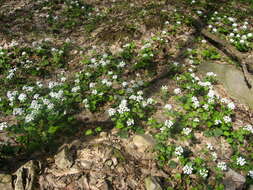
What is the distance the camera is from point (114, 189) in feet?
11.6

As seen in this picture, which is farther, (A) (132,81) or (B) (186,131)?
(A) (132,81)

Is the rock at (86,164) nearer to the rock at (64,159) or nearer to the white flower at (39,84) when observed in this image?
the rock at (64,159)

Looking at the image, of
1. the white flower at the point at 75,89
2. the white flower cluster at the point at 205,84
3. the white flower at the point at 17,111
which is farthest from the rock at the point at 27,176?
the white flower cluster at the point at 205,84

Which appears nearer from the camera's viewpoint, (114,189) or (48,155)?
(114,189)

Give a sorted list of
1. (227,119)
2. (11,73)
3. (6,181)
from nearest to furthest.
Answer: (6,181), (227,119), (11,73)

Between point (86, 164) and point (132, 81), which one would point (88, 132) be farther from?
point (132, 81)

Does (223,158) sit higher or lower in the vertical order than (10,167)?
lower

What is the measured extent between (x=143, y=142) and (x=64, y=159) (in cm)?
130

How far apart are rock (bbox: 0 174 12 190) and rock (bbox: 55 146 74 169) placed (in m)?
0.68

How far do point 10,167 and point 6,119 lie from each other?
135cm

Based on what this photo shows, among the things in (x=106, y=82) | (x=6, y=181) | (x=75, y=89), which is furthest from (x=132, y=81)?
(x=6, y=181)

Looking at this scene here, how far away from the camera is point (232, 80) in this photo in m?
5.55

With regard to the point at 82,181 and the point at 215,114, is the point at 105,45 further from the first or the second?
the point at 82,181

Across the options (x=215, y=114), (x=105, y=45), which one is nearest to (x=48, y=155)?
(x=215, y=114)
